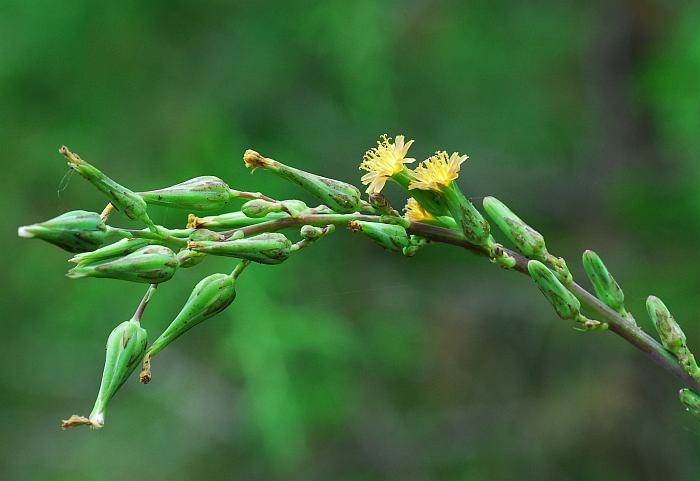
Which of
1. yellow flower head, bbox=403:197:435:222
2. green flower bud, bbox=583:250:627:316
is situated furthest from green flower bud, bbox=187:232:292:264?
green flower bud, bbox=583:250:627:316

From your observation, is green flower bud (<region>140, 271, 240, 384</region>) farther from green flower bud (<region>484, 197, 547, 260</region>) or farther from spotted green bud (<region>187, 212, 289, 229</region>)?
green flower bud (<region>484, 197, 547, 260</region>)

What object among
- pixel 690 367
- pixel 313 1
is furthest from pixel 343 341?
pixel 690 367

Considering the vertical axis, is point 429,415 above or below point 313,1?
below

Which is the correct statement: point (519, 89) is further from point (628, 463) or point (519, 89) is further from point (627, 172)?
point (628, 463)

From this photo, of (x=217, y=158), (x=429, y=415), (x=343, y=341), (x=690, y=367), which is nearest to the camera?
(x=690, y=367)

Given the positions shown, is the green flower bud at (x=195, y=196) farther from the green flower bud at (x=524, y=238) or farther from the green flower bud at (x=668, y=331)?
the green flower bud at (x=668, y=331)

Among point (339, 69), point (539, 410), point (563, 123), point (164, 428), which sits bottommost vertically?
point (539, 410)
